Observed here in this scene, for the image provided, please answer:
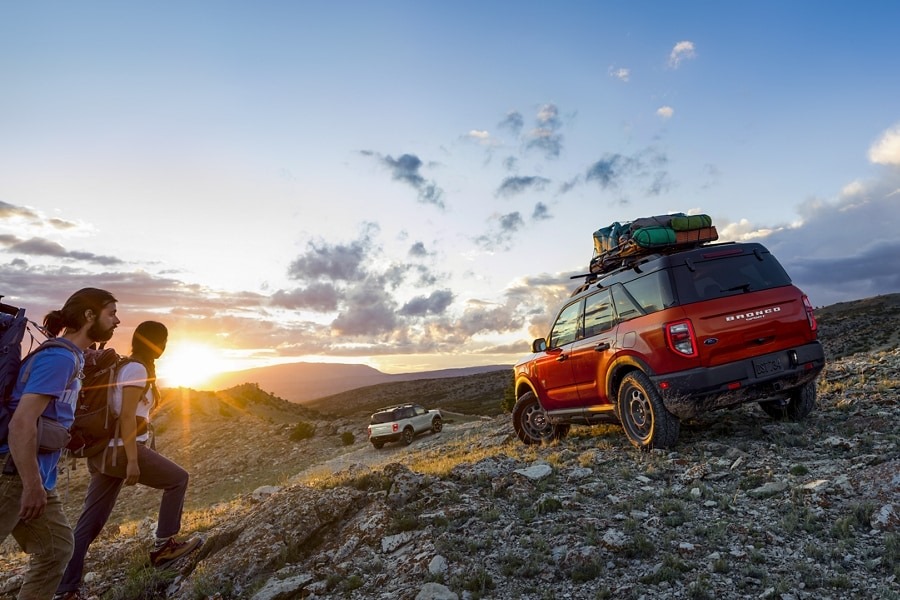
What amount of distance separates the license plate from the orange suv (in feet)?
0.04

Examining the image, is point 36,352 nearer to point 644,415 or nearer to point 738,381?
point 644,415

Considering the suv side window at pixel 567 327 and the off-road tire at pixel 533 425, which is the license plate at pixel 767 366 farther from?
the off-road tire at pixel 533 425

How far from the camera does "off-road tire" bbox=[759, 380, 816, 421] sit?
22.6 ft

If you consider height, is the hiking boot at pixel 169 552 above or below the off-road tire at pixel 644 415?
below

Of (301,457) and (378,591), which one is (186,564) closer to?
(378,591)

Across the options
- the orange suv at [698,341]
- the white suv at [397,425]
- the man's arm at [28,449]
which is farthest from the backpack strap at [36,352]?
the white suv at [397,425]

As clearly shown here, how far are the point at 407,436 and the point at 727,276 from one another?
20.1 meters

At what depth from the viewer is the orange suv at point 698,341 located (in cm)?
588

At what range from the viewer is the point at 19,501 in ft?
10.0

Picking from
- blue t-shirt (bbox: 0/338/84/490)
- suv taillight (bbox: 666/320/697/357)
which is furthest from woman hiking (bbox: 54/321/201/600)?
suv taillight (bbox: 666/320/697/357)

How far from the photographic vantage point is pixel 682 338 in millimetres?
5875

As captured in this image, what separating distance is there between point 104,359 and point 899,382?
33.2 ft

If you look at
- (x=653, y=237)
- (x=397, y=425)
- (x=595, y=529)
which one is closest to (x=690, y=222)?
(x=653, y=237)

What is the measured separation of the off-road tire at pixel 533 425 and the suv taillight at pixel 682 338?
10.8 ft
